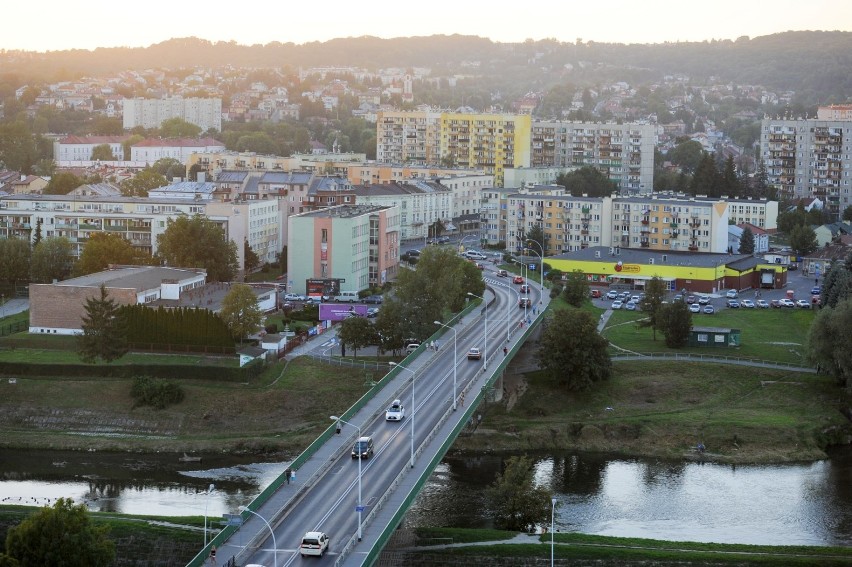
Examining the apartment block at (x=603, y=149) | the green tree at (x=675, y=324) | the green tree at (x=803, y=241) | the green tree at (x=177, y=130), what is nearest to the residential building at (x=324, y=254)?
the green tree at (x=675, y=324)

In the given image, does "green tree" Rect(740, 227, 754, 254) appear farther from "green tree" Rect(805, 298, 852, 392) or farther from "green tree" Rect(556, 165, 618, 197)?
"green tree" Rect(805, 298, 852, 392)

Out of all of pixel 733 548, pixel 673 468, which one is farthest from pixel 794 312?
pixel 733 548

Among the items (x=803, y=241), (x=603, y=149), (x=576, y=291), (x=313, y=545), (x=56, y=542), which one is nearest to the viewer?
(x=313, y=545)

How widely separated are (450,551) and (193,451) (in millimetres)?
8891

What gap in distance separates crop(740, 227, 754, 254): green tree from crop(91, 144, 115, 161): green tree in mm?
39151

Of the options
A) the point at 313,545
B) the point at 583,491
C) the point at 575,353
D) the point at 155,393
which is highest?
the point at 313,545

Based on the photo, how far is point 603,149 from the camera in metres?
67.2

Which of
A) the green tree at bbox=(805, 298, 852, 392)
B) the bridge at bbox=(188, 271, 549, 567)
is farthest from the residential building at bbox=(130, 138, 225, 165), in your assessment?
the green tree at bbox=(805, 298, 852, 392)

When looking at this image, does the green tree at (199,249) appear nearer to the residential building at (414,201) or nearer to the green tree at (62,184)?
the residential building at (414,201)

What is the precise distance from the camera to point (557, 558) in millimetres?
20188

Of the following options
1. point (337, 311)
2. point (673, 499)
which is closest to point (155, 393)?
point (337, 311)

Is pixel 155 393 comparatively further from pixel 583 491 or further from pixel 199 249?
pixel 199 249

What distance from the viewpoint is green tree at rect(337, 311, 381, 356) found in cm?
3194

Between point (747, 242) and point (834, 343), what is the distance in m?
18.4
